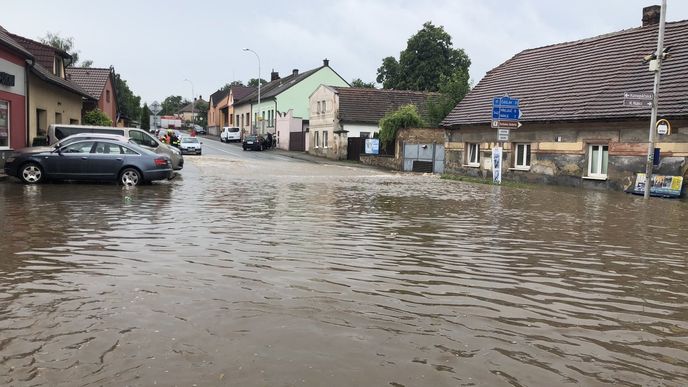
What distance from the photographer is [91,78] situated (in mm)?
44594

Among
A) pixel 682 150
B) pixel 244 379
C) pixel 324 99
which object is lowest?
pixel 244 379

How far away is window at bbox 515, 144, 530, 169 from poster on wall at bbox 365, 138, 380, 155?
16418mm

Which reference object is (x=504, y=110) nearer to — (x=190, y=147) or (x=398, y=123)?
(x=398, y=123)

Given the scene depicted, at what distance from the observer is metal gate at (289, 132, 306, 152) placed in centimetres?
5728

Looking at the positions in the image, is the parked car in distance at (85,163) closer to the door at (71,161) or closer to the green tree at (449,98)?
the door at (71,161)

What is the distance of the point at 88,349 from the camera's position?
4.21m

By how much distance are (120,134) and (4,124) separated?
12.9 feet

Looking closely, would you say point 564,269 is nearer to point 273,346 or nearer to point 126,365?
point 273,346

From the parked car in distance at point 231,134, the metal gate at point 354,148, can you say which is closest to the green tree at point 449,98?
the metal gate at point 354,148

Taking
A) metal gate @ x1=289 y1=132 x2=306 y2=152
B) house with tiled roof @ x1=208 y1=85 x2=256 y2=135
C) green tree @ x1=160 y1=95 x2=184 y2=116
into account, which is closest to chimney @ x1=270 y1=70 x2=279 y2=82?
house with tiled roof @ x1=208 y1=85 x2=256 y2=135

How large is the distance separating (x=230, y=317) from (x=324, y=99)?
1920 inches

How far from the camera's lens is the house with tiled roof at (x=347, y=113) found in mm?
49281

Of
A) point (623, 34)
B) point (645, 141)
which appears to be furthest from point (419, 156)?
point (645, 141)

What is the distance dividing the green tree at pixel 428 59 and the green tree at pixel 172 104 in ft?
374
